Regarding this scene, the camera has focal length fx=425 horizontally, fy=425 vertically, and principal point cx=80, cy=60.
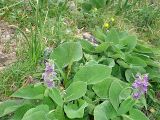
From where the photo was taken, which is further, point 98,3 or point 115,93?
point 98,3

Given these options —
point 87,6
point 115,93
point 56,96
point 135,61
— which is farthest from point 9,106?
point 87,6

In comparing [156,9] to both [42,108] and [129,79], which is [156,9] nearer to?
[129,79]

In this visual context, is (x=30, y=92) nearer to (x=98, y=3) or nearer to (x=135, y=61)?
(x=135, y=61)

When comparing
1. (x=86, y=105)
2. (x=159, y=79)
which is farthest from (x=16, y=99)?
(x=159, y=79)

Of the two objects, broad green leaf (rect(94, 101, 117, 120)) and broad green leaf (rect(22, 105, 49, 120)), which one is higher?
broad green leaf (rect(22, 105, 49, 120))

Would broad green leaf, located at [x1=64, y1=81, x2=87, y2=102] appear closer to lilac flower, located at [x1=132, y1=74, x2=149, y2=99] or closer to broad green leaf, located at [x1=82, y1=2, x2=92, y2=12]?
lilac flower, located at [x1=132, y1=74, x2=149, y2=99]

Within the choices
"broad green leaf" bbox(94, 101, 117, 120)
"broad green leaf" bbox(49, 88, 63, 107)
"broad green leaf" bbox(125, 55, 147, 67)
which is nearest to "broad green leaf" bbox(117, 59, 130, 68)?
"broad green leaf" bbox(125, 55, 147, 67)
